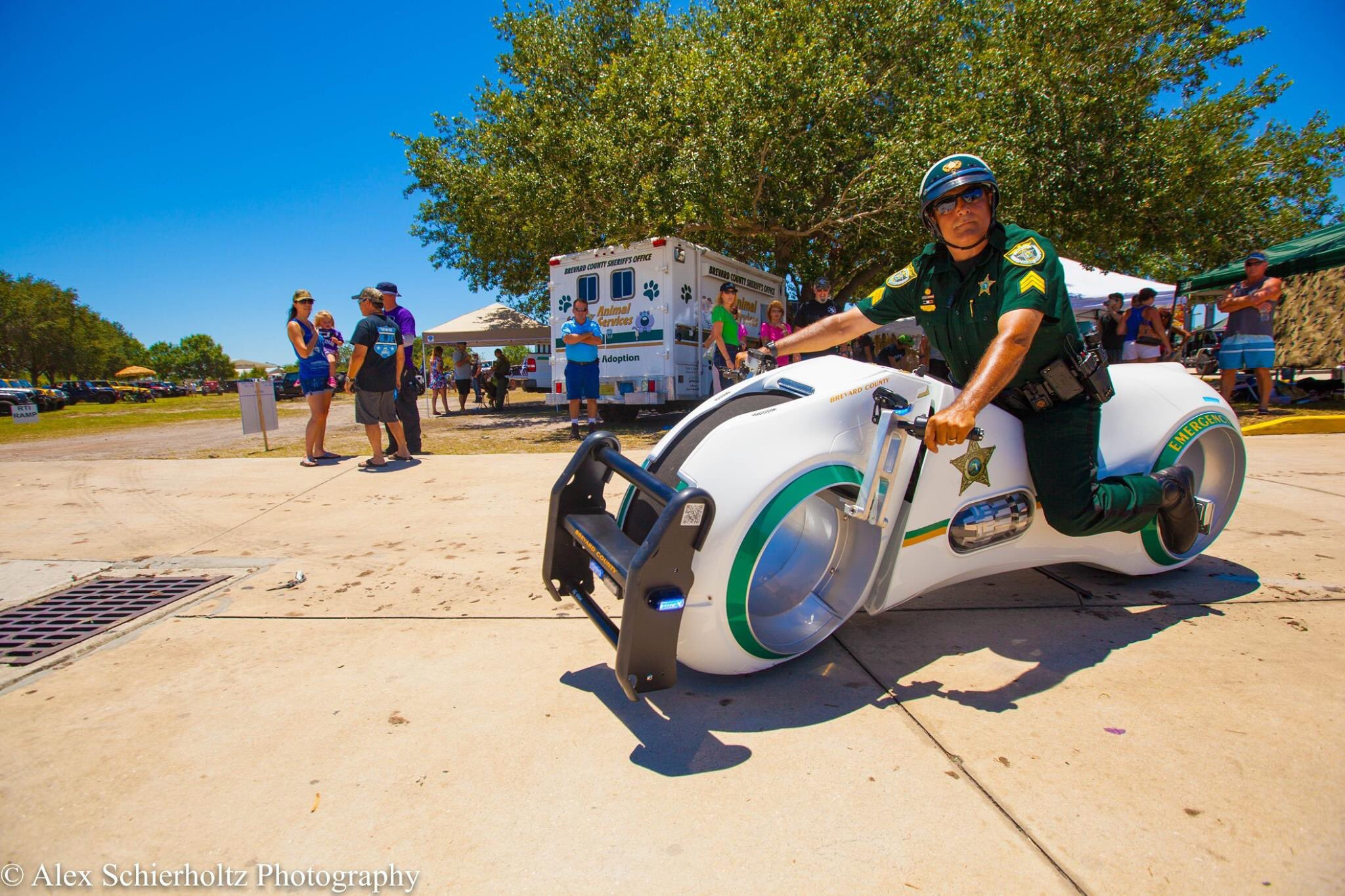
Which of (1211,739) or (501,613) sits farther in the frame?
(501,613)

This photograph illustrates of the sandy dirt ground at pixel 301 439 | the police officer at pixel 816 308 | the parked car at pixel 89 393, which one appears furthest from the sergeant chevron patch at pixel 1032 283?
the parked car at pixel 89 393

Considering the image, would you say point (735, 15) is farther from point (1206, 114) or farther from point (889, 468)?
point (889, 468)

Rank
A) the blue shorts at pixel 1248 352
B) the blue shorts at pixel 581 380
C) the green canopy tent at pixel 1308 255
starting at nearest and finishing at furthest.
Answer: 1. the blue shorts at pixel 1248 352
2. the blue shorts at pixel 581 380
3. the green canopy tent at pixel 1308 255

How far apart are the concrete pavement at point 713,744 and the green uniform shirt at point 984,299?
3.72 ft

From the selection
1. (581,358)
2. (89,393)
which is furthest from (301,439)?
(89,393)

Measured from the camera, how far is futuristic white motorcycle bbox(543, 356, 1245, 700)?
188 centimetres

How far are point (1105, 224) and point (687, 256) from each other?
9.40 meters

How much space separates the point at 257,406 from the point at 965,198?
29.8ft

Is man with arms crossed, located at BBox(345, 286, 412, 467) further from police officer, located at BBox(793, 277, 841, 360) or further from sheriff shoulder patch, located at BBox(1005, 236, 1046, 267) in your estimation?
sheriff shoulder patch, located at BBox(1005, 236, 1046, 267)

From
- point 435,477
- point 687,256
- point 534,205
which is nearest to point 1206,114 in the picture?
point 687,256

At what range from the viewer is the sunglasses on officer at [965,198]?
2.35 metres

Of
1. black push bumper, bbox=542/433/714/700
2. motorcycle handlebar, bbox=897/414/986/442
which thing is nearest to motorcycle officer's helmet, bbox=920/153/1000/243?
motorcycle handlebar, bbox=897/414/986/442

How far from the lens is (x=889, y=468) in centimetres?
217

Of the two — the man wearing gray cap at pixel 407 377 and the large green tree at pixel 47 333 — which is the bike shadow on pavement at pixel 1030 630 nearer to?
the man wearing gray cap at pixel 407 377
